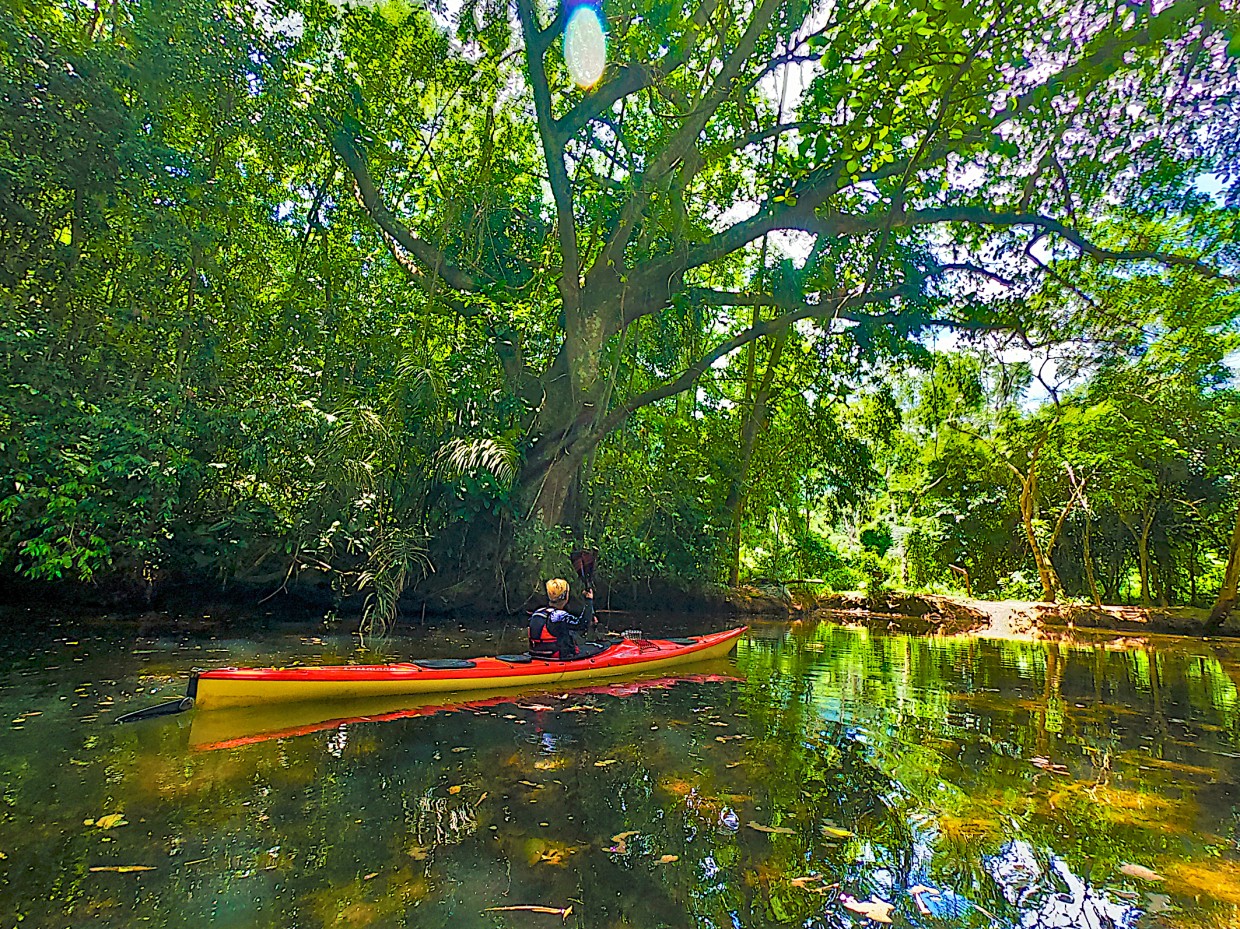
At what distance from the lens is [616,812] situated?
3221 millimetres

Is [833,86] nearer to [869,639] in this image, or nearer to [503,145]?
[503,145]

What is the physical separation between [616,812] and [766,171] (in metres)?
10.1

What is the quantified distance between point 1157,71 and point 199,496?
40.0 ft

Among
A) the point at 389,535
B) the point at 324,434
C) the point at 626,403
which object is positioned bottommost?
the point at 389,535

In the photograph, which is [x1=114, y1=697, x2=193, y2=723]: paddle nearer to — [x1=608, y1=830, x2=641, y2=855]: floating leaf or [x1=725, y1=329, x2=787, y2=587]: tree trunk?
[x1=608, y1=830, x2=641, y2=855]: floating leaf

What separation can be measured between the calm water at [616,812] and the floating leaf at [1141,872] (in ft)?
0.06

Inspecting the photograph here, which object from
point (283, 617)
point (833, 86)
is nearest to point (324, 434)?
point (283, 617)

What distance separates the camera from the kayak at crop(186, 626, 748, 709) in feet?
15.1

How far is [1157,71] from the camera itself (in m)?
6.41

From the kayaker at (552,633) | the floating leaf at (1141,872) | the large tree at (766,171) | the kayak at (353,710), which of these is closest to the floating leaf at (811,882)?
the floating leaf at (1141,872)

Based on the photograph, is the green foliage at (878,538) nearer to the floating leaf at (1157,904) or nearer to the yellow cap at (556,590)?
the yellow cap at (556,590)

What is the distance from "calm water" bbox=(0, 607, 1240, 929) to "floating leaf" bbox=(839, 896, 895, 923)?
0.01m


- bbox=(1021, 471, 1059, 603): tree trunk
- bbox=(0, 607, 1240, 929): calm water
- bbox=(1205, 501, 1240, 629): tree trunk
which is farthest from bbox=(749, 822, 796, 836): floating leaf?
bbox=(1021, 471, 1059, 603): tree trunk

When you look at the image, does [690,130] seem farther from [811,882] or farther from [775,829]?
[811,882]
